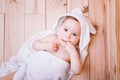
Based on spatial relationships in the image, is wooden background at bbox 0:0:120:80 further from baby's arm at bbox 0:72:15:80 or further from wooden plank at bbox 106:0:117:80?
baby's arm at bbox 0:72:15:80

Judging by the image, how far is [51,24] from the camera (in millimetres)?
1163

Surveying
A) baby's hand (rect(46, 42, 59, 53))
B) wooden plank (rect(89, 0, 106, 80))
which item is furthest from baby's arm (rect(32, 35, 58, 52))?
wooden plank (rect(89, 0, 106, 80))

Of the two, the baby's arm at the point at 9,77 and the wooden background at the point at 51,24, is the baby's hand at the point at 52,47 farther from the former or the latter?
the baby's arm at the point at 9,77

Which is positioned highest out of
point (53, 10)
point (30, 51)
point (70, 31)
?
point (53, 10)

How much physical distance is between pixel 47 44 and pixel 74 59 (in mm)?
168

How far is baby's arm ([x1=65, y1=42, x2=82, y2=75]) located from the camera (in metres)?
1.07

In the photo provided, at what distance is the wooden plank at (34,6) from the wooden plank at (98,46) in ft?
0.91

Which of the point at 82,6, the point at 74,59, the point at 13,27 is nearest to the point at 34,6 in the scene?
the point at 13,27

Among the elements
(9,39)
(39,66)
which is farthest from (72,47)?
(9,39)

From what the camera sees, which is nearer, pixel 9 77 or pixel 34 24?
pixel 9 77

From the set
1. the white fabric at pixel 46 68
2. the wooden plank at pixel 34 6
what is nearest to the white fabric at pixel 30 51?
the white fabric at pixel 46 68

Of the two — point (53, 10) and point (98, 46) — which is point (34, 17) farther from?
point (98, 46)

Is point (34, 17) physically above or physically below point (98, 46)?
above

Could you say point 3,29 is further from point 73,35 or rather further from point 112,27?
point 112,27
